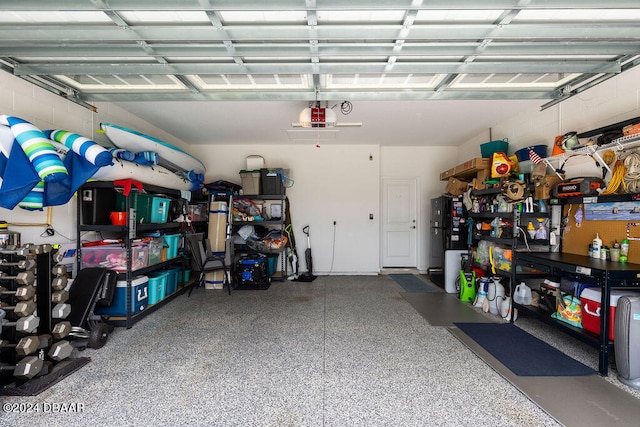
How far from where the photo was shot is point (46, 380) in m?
2.19

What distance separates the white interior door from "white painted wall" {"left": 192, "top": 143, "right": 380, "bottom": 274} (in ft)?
1.08

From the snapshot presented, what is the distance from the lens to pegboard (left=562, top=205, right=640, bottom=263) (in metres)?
2.62

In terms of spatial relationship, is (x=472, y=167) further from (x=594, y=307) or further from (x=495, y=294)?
(x=594, y=307)

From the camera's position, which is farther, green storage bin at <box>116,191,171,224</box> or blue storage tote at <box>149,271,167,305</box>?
blue storage tote at <box>149,271,167,305</box>

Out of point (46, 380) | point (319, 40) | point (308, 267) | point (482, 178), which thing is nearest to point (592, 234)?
point (482, 178)

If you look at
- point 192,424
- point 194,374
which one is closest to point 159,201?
point 194,374

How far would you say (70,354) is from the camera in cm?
256

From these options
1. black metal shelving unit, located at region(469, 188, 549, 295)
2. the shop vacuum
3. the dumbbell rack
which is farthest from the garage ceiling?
the shop vacuum

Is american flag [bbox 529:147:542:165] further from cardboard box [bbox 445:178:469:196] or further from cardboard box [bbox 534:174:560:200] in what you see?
cardboard box [bbox 445:178:469:196]

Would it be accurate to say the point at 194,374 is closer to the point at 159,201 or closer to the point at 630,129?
the point at 159,201

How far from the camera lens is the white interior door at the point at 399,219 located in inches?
249

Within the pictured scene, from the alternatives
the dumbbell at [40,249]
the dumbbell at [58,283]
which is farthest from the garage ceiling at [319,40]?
the dumbbell at [58,283]

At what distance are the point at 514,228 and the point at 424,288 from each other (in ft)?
6.36

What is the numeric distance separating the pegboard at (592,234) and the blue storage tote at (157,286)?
A: 15.8ft
